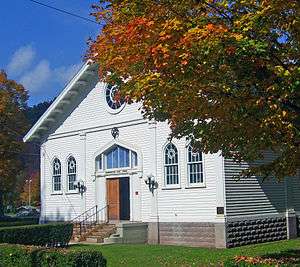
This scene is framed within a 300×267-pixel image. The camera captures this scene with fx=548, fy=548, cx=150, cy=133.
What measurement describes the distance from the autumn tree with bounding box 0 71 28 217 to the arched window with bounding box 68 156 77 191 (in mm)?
9874

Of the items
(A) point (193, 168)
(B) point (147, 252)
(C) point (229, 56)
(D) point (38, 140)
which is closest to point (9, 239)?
(B) point (147, 252)

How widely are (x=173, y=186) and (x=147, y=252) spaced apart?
4455mm

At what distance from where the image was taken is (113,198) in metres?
28.2

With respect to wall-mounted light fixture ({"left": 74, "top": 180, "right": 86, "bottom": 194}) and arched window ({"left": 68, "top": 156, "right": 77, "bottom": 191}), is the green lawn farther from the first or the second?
arched window ({"left": 68, "top": 156, "right": 77, "bottom": 191})

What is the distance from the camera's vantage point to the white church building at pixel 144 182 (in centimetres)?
2312

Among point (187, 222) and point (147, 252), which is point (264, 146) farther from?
point (187, 222)

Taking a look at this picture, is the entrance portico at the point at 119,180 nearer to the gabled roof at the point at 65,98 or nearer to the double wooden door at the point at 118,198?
the double wooden door at the point at 118,198

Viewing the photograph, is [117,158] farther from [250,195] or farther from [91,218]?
[250,195]

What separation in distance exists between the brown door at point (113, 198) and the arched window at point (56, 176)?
421 cm

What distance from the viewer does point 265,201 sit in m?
24.7

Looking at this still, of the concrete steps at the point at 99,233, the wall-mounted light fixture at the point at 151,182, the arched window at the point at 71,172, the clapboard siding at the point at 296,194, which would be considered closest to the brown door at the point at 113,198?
the concrete steps at the point at 99,233

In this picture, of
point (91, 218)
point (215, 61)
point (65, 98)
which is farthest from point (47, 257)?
point (65, 98)

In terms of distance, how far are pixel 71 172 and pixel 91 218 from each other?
3224 millimetres

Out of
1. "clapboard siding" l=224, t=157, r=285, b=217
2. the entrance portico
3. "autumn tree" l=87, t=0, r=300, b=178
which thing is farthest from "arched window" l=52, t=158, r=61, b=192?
"autumn tree" l=87, t=0, r=300, b=178
